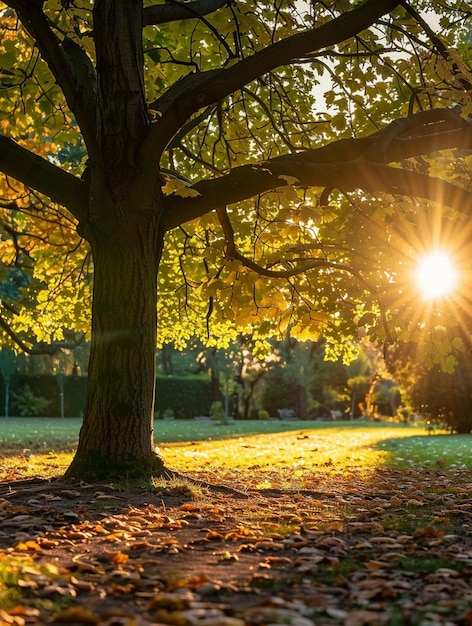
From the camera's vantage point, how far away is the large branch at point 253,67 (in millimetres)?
5824

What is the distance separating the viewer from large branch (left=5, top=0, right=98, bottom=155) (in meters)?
5.86

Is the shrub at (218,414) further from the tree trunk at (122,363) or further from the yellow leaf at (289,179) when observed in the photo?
the yellow leaf at (289,179)

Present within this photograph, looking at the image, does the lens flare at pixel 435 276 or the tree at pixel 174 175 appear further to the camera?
the lens flare at pixel 435 276

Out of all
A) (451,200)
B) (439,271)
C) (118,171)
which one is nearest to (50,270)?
(118,171)

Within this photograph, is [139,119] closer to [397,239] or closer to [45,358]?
[397,239]

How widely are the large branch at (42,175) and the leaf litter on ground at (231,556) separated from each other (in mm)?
2893

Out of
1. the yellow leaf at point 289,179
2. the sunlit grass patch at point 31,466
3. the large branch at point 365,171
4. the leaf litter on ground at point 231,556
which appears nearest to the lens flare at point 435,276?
the large branch at point 365,171

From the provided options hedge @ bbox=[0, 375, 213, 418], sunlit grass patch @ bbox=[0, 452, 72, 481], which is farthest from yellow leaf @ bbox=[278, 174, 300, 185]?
hedge @ bbox=[0, 375, 213, 418]

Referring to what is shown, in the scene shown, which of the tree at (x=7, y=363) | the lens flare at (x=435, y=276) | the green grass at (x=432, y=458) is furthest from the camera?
the tree at (x=7, y=363)

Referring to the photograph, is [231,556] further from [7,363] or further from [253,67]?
[7,363]

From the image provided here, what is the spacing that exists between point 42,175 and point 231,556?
15.8ft

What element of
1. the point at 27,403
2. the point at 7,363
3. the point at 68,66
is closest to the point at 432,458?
the point at 68,66

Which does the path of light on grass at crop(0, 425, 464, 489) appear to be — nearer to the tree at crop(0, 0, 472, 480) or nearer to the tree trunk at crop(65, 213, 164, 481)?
the tree trunk at crop(65, 213, 164, 481)

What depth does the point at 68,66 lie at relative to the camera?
6668 mm
